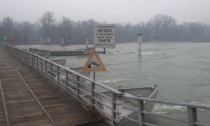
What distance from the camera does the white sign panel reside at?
864 centimetres

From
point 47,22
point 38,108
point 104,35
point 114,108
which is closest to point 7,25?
point 47,22

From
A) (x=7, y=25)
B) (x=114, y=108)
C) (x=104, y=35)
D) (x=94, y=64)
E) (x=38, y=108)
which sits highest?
(x=7, y=25)

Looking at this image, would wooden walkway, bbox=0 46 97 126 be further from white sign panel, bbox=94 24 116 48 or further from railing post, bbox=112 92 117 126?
white sign panel, bbox=94 24 116 48

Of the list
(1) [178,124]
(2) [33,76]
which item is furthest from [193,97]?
(2) [33,76]

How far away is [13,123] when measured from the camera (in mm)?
7832

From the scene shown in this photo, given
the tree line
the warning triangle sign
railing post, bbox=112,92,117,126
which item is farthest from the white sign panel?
the tree line

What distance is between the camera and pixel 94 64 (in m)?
8.80

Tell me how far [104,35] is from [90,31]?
484 feet

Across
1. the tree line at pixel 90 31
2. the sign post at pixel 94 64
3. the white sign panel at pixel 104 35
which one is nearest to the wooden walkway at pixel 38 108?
the sign post at pixel 94 64

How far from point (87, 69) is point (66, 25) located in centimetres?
14921

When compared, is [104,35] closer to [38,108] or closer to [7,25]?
[38,108]

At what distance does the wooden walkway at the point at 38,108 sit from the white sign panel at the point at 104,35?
2.10 meters

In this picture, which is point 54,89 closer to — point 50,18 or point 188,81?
point 188,81

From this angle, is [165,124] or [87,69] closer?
[87,69]
